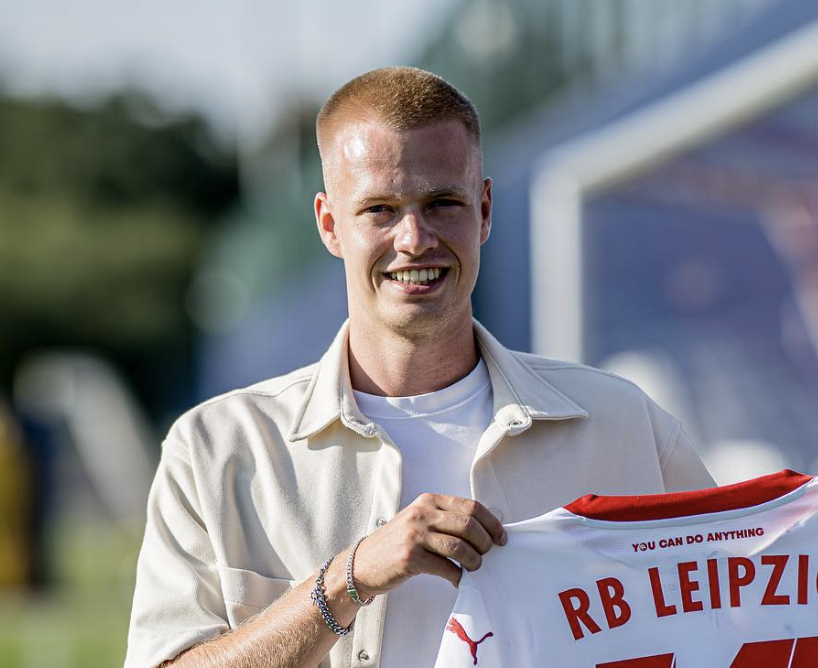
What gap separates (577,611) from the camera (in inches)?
101

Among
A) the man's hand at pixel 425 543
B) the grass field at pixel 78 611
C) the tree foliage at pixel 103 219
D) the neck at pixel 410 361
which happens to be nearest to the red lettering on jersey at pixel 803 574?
the man's hand at pixel 425 543

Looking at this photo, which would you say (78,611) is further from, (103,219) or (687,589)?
(103,219)

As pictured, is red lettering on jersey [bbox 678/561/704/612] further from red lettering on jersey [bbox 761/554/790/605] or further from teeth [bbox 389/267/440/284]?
teeth [bbox 389/267/440/284]

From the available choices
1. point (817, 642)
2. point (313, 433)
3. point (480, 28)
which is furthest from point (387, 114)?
point (480, 28)

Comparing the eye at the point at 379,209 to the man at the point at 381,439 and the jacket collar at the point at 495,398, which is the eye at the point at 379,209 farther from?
the jacket collar at the point at 495,398

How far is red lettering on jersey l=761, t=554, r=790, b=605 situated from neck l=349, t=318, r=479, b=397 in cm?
72

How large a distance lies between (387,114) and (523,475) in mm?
776

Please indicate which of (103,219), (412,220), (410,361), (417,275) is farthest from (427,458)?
(103,219)

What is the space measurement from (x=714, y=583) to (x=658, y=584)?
11 cm

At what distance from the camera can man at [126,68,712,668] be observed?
268 centimetres

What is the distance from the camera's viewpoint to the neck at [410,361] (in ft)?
9.23

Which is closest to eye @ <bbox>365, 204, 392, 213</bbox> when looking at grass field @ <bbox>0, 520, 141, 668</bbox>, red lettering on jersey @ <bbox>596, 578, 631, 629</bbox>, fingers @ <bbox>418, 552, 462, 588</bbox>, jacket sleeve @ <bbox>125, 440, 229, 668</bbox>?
jacket sleeve @ <bbox>125, 440, 229, 668</bbox>

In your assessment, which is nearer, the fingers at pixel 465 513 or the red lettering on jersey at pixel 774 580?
the fingers at pixel 465 513

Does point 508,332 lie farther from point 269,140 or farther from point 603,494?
point 269,140
